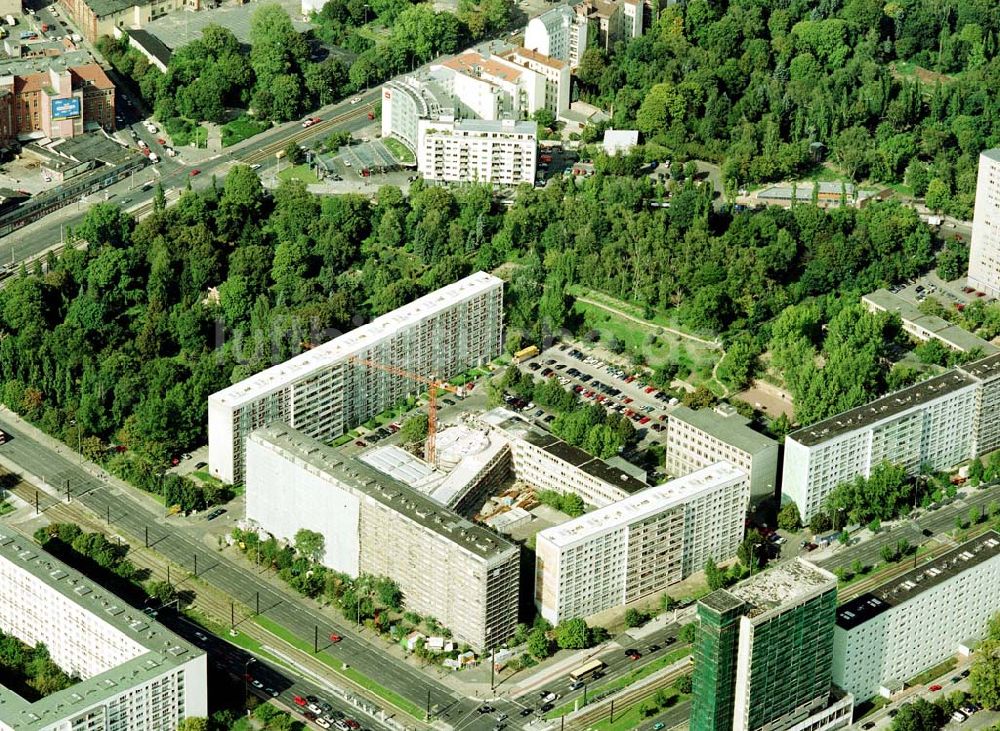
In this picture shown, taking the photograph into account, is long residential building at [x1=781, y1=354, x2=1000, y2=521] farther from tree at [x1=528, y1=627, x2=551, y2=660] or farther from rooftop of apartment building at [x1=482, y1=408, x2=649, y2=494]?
tree at [x1=528, y1=627, x2=551, y2=660]

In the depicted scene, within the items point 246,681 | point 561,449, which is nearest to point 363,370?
point 561,449

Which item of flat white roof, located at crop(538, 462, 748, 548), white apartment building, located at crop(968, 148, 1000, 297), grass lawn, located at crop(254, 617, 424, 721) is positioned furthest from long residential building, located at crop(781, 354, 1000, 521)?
grass lawn, located at crop(254, 617, 424, 721)

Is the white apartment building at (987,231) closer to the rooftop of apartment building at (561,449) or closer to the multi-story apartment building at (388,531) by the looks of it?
the rooftop of apartment building at (561,449)

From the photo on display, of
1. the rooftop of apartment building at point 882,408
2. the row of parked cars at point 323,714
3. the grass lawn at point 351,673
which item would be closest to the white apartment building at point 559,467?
the rooftop of apartment building at point 882,408

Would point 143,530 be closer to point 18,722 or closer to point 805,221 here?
point 18,722

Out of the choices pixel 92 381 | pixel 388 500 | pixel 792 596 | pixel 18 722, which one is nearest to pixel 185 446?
pixel 92 381

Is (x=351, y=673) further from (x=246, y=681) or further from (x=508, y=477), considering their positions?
(x=508, y=477)
